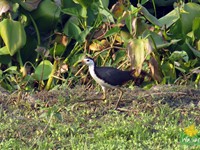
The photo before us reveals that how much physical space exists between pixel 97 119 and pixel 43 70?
1335 mm

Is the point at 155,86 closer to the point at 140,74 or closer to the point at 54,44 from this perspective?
the point at 140,74

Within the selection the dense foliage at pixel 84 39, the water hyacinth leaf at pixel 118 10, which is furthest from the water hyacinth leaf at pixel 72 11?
the water hyacinth leaf at pixel 118 10

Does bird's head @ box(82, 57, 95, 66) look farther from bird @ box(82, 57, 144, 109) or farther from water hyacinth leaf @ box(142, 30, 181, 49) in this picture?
water hyacinth leaf @ box(142, 30, 181, 49)

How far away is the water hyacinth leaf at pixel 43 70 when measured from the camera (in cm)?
754

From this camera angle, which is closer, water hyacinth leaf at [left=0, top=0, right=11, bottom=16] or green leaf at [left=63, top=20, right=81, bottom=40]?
water hyacinth leaf at [left=0, top=0, right=11, bottom=16]

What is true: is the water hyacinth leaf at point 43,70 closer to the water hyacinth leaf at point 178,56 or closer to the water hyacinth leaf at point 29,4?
the water hyacinth leaf at point 29,4

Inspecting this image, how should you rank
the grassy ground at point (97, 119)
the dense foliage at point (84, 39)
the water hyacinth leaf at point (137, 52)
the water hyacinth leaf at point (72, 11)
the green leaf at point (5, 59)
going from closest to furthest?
the grassy ground at point (97, 119) < the water hyacinth leaf at point (137, 52) < the dense foliage at point (84, 39) < the water hyacinth leaf at point (72, 11) < the green leaf at point (5, 59)

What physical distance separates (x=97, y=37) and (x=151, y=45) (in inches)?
39.3

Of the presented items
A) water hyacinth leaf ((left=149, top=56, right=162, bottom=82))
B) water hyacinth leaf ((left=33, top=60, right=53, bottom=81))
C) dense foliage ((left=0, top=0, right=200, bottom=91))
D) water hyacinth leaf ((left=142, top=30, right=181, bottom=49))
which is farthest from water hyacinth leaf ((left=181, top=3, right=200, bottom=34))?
water hyacinth leaf ((left=33, top=60, right=53, bottom=81))

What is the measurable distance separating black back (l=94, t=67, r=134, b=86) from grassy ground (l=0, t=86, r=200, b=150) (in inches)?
7.9

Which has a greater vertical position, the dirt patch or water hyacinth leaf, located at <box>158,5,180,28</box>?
water hyacinth leaf, located at <box>158,5,180,28</box>

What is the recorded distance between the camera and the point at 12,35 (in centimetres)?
768

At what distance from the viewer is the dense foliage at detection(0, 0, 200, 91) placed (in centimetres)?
742

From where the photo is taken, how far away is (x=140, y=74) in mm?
7418
